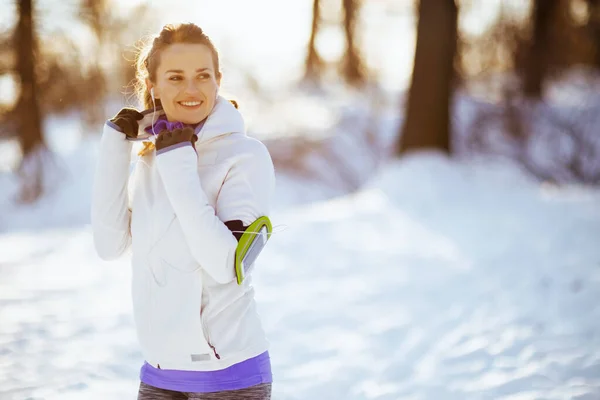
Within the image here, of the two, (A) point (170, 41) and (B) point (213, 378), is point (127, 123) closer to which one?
(A) point (170, 41)

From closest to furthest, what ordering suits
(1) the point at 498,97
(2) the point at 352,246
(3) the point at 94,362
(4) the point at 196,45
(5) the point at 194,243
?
(5) the point at 194,243, (4) the point at 196,45, (3) the point at 94,362, (2) the point at 352,246, (1) the point at 498,97

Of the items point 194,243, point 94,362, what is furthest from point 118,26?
point 194,243

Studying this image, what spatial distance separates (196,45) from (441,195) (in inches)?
269

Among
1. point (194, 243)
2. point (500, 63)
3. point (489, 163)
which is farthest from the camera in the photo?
point (500, 63)

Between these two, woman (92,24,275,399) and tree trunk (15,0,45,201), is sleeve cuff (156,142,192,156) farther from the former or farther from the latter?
tree trunk (15,0,45,201)

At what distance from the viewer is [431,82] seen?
382 inches

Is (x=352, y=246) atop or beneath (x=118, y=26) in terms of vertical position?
beneath

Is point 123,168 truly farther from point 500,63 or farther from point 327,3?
point 327,3

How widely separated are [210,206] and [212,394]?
0.57 metres

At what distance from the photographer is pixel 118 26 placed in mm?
13648

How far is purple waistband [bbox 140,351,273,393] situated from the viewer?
6.46ft

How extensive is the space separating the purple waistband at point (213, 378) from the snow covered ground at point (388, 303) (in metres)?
1.54

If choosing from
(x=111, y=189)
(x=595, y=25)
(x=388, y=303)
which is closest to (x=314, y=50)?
(x=595, y=25)

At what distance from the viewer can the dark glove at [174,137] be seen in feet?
6.33
